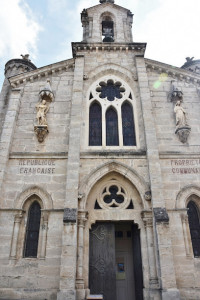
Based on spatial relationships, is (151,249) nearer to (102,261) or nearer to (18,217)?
(102,261)

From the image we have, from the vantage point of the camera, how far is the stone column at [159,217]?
7652 mm

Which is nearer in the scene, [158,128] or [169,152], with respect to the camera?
[169,152]

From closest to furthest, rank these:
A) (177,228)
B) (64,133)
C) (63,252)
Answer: (63,252), (177,228), (64,133)

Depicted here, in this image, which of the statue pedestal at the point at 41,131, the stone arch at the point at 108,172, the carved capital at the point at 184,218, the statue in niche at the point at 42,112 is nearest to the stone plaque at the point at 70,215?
the stone arch at the point at 108,172

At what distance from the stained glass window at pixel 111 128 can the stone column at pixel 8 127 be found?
431 centimetres

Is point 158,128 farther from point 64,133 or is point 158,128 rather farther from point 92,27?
point 92,27

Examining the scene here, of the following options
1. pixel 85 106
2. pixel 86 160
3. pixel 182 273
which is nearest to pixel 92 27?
pixel 85 106

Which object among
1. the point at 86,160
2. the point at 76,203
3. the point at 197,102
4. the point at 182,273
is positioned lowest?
the point at 182,273

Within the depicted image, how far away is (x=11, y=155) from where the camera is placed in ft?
33.5

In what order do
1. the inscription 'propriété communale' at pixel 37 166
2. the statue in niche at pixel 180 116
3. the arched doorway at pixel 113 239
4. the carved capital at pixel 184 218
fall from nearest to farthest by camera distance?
1. the arched doorway at pixel 113 239
2. the carved capital at pixel 184 218
3. the inscription 'propriété communale' at pixel 37 166
4. the statue in niche at pixel 180 116

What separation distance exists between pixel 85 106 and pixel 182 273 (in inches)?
312

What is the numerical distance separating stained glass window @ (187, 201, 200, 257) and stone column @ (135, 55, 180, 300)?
1405 mm

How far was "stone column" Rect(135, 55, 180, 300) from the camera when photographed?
25.1 ft

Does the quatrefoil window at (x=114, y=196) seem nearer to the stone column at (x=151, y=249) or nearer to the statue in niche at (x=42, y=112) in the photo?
the stone column at (x=151, y=249)
